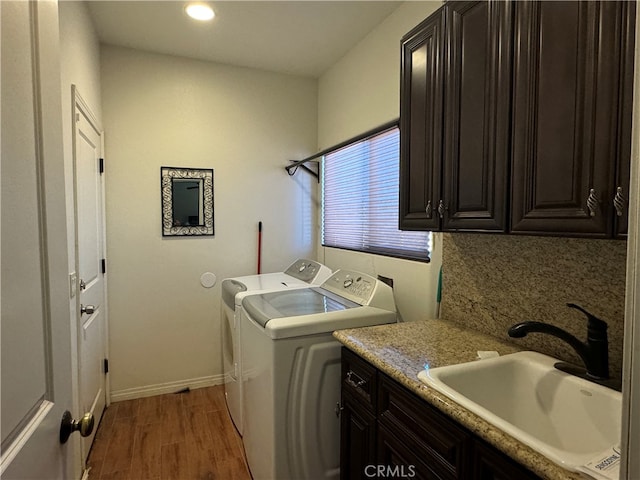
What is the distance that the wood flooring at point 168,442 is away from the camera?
2039 mm

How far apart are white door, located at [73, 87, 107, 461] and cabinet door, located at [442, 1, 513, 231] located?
5.93 feet

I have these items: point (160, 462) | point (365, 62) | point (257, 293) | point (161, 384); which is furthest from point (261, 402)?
point (365, 62)

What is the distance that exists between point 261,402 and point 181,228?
1.65 meters

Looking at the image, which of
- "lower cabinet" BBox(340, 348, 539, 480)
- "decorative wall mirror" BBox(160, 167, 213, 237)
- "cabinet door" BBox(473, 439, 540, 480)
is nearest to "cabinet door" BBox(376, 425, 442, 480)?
"lower cabinet" BBox(340, 348, 539, 480)

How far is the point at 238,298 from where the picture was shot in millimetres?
2193

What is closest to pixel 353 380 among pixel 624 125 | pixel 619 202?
pixel 619 202

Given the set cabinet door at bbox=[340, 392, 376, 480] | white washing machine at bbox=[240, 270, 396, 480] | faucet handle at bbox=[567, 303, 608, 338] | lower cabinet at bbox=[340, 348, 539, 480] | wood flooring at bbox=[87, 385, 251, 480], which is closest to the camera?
lower cabinet at bbox=[340, 348, 539, 480]

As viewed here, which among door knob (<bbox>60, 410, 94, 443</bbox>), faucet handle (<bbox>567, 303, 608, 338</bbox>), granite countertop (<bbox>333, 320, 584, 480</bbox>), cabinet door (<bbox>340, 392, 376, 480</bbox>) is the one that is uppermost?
faucet handle (<bbox>567, 303, 608, 338</bbox>)

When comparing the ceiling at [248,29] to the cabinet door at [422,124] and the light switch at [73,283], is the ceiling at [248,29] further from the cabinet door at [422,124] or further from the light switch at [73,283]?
the light switch at [73,283]

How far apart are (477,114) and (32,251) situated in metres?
1.27

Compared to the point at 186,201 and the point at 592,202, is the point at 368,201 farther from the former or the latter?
the point at 592,202

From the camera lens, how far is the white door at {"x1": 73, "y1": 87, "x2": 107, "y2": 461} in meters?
1.92

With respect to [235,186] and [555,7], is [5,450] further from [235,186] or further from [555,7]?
[235,186]

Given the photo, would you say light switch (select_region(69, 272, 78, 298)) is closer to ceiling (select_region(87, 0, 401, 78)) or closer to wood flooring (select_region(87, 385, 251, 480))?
wood flooring (select_region(87, 385, 251, 480))
